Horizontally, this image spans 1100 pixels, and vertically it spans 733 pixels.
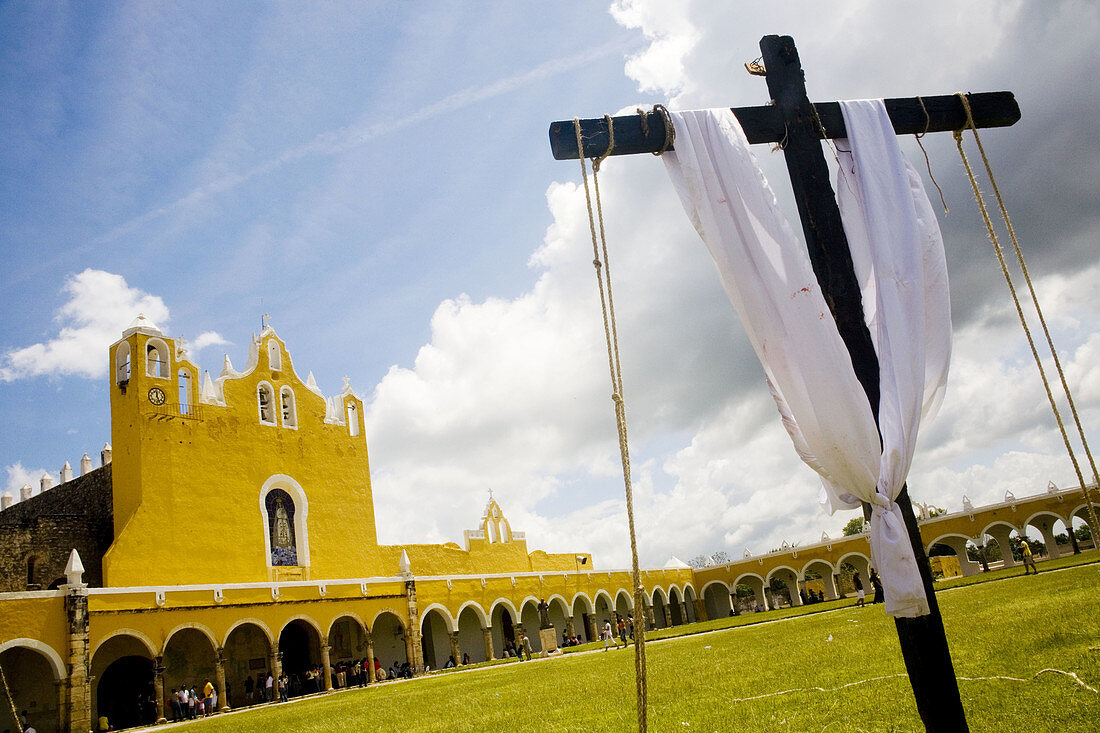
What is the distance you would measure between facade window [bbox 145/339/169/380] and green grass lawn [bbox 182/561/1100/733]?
12696 mm

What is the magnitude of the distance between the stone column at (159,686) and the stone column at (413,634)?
6508mm

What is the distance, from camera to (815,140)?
288 cm

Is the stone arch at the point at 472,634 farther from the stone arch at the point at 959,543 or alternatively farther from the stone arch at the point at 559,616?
the stone arch at the point at 959,543

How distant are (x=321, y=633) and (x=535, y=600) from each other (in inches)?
360

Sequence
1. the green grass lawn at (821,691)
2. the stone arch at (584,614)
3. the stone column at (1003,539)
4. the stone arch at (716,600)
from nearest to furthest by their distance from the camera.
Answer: the green grass lawn at (821,691) → the stone column at (1003,539) → the stone arch at (584,614) → the stone arch at (716,600)

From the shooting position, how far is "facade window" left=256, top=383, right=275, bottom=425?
22594mm

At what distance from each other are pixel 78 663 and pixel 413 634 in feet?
27.8

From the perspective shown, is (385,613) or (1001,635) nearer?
(1001,635)

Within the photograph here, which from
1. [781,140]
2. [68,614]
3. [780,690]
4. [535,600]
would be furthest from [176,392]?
[781,140]

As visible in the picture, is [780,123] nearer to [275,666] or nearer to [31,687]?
[275,666]

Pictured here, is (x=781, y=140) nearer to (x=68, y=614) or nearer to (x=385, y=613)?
(x=68, y=614)

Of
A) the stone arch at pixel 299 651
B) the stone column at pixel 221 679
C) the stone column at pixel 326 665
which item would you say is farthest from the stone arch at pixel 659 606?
the stone column at pixel 221 679

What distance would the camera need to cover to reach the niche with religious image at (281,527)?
69.9 feet

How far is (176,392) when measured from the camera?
2025 centimetres
